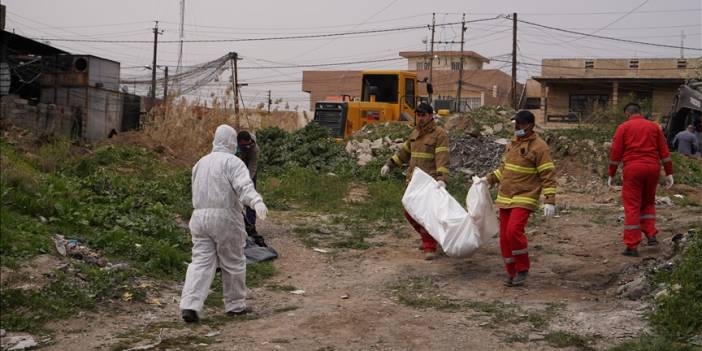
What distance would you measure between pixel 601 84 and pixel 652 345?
41103 mm

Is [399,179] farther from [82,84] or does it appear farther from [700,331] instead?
[82,84]

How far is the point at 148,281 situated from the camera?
7168 millimetres

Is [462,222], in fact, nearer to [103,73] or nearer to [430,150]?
[430,150]

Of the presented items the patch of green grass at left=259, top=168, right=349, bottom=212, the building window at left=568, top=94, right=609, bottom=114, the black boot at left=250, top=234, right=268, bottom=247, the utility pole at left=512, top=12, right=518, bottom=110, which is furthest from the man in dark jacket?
the building window at left=568, top=94, right=609, bottom=114

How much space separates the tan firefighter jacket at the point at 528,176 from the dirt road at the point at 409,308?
81 centimetres

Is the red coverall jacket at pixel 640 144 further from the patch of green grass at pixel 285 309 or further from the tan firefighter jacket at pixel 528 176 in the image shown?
the patch of green grass at pixel 285 309

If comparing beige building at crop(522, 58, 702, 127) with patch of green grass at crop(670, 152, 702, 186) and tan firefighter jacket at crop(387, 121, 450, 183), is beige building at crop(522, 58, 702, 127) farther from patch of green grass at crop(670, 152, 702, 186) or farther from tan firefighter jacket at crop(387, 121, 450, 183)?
tan firefighter jacket at crop(387, 121, 450, 183)

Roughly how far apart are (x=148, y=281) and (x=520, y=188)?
3.55 meters

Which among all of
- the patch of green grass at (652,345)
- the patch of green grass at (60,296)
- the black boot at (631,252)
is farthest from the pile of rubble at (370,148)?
the patch of green grass at (652,345)

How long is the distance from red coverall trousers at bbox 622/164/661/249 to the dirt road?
0.84ft

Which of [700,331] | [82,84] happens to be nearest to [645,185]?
[700,331]

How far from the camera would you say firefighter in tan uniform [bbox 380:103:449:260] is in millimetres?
8922

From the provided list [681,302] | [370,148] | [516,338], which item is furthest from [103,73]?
[681,302]

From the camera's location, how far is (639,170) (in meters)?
8.39
